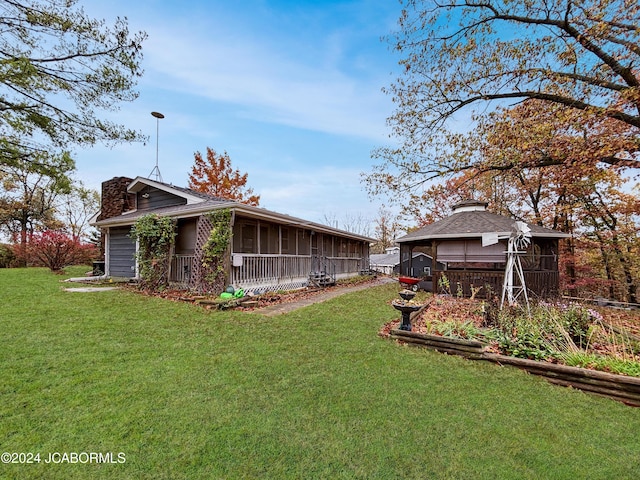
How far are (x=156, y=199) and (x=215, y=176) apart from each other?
13.2m

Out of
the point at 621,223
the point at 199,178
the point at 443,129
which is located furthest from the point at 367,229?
the point at 443,129

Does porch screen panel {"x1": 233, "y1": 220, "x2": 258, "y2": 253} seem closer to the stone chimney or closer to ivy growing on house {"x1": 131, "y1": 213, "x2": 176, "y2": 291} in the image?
ivy growing on house {"x1": 131, "y1": 213, "x2": 176, "y2": 291}

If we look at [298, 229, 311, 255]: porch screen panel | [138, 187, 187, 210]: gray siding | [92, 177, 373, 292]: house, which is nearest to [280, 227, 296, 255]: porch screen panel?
[92, 177, 373, 292]: house

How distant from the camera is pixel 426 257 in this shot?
54.5ft

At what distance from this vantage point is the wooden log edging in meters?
3.23

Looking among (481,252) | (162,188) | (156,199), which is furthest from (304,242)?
(481,252)

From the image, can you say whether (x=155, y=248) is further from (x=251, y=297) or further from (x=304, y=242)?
(x=304, y=242)

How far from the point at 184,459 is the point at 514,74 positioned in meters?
9.59

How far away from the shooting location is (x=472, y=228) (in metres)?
11.5

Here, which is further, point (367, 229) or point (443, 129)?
point (367, 229)

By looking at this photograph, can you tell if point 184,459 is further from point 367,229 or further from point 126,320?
point 367,229

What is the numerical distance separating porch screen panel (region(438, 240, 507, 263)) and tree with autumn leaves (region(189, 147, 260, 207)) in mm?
17179

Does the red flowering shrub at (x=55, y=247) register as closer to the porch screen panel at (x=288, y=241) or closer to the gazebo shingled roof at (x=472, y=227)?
the porch screen panel at (x=288, y=241)

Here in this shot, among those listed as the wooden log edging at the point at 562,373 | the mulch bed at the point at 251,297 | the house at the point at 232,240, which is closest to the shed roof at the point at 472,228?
the house at the point at 232,240
